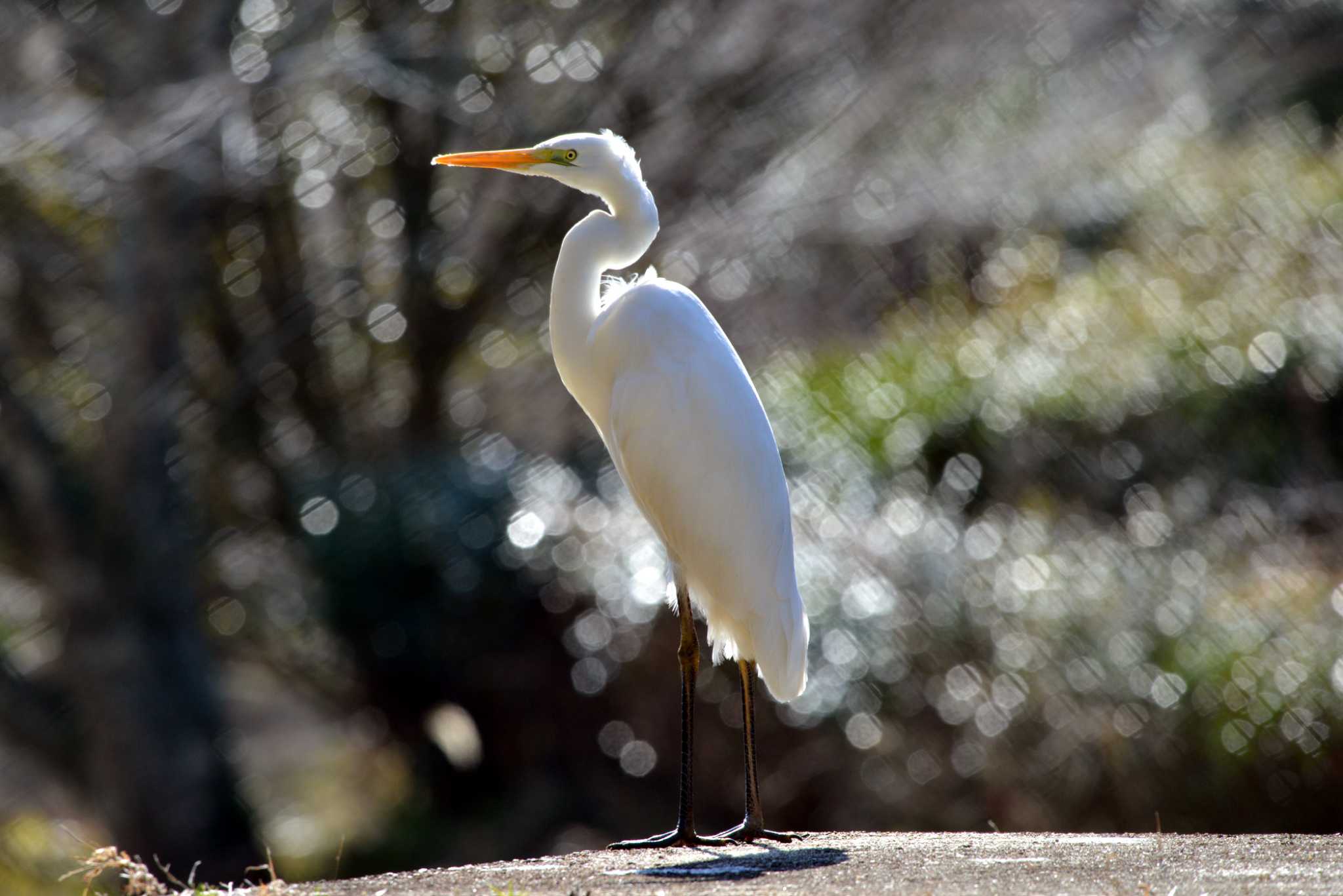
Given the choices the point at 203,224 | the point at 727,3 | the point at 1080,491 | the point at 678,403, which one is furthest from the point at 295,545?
the point at 678,403

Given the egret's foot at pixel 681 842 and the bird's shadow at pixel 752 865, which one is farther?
the egret's foot at pixel 681 842

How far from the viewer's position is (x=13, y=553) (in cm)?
816

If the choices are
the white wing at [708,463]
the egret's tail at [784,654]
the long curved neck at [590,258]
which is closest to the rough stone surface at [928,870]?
the egret's tail at [784,654]

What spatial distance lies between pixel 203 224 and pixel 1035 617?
167 inches

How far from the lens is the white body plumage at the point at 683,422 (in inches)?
147

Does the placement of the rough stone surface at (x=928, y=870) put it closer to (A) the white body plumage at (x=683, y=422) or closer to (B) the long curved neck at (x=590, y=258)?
(A) the white body plumage at (x=683, y=422)

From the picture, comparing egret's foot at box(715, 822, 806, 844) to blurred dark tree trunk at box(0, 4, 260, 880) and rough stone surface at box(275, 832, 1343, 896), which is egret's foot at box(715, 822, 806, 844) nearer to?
rough stone surface at box(275, 832, 1343, 896)

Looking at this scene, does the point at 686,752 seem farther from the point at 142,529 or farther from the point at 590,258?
the point at 142,529

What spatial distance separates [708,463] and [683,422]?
112 millimetres

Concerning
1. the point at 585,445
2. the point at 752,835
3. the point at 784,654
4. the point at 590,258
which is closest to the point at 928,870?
the point at 752,835

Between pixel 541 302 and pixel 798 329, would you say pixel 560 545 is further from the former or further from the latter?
pixel 798 329

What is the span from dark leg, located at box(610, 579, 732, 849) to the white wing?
8 centimetres

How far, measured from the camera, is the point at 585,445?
7812 mm

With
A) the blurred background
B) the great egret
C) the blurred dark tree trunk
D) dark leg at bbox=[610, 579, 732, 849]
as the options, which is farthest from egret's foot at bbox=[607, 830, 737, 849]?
the blurred dark tree trunk
